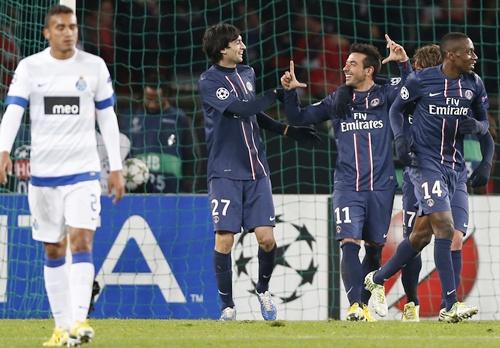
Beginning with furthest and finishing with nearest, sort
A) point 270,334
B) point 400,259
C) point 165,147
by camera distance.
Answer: point 165,147 < point 400,259 < point 270,334

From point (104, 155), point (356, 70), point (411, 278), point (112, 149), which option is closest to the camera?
point (112, 149)

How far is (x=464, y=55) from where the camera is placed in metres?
9.95

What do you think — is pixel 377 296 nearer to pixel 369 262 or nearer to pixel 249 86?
pixel 369 262

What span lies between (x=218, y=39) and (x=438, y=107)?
1806mm

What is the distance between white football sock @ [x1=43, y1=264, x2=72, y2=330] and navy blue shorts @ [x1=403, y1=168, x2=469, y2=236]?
3115mm

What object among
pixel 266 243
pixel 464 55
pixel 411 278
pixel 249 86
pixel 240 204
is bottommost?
pixel 411 278

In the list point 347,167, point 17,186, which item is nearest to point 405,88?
point 347,167

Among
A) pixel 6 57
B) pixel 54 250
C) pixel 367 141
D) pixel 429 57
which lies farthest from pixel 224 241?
pixel 6 57

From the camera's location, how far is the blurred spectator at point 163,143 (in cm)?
1370

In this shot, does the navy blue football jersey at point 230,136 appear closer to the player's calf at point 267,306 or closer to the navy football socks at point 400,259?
the player's calf at point 267,306

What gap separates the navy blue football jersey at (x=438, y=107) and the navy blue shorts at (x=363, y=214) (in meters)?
0.57

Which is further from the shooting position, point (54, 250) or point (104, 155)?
point (104, 155)

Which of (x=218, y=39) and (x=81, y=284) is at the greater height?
(x=218, y=39)

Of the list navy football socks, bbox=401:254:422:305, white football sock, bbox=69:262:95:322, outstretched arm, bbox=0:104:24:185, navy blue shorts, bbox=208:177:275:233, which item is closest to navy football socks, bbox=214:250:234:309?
navy blue shorts, bbox=208:177:275:233
